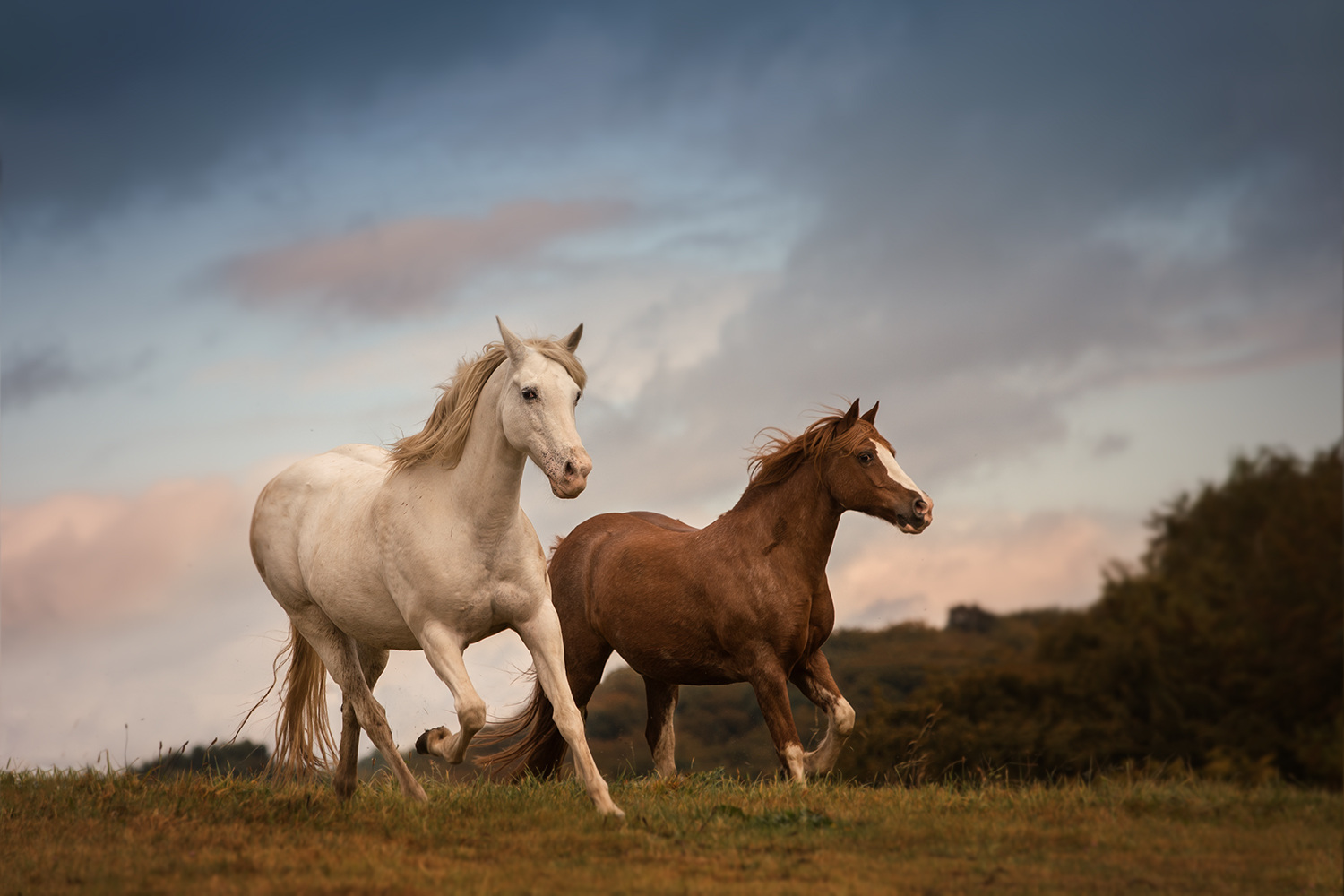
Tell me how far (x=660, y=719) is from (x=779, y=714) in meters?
1.57

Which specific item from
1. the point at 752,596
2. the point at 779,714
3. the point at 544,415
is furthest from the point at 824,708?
the point at 544,415

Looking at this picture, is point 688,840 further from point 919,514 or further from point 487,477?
point 919,514

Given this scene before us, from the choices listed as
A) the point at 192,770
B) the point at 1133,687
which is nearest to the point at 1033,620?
the point at 1133,687

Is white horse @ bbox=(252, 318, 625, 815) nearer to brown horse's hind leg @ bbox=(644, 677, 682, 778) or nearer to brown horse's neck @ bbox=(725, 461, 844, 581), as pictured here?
brown horse's neck @ bbox=(725, 461, 844, 581)

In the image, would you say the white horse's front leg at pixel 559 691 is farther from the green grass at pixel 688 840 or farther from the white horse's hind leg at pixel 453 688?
the white horse's hind leg at pixel 453 688

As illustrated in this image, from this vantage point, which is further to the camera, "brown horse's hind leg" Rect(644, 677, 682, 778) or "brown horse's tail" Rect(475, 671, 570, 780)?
"brown horse's hind leg" Rect(644, 677, 682, 778)

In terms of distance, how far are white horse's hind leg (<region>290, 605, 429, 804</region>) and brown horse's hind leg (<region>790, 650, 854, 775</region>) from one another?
264cm

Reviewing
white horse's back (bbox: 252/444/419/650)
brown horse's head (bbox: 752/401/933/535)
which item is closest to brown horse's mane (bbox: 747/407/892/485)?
brown horse's head (bbox: 752/401/933/535)

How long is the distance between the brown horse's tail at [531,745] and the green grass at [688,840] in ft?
4.48

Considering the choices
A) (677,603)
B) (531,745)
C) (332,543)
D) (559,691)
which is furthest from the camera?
(531,745)

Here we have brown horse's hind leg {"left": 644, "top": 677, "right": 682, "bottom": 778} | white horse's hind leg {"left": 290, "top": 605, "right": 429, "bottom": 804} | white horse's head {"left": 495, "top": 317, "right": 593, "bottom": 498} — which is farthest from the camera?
brown horse's hind leg {"left": 644, "top": 677, "right": 682, "bottom": 778}

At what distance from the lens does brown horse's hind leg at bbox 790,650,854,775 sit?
26.4ft

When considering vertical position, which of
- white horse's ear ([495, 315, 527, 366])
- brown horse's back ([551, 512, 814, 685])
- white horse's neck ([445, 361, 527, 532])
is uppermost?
white horse's ear ([495, 315, 527, 366])

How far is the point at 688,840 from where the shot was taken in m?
5.97
